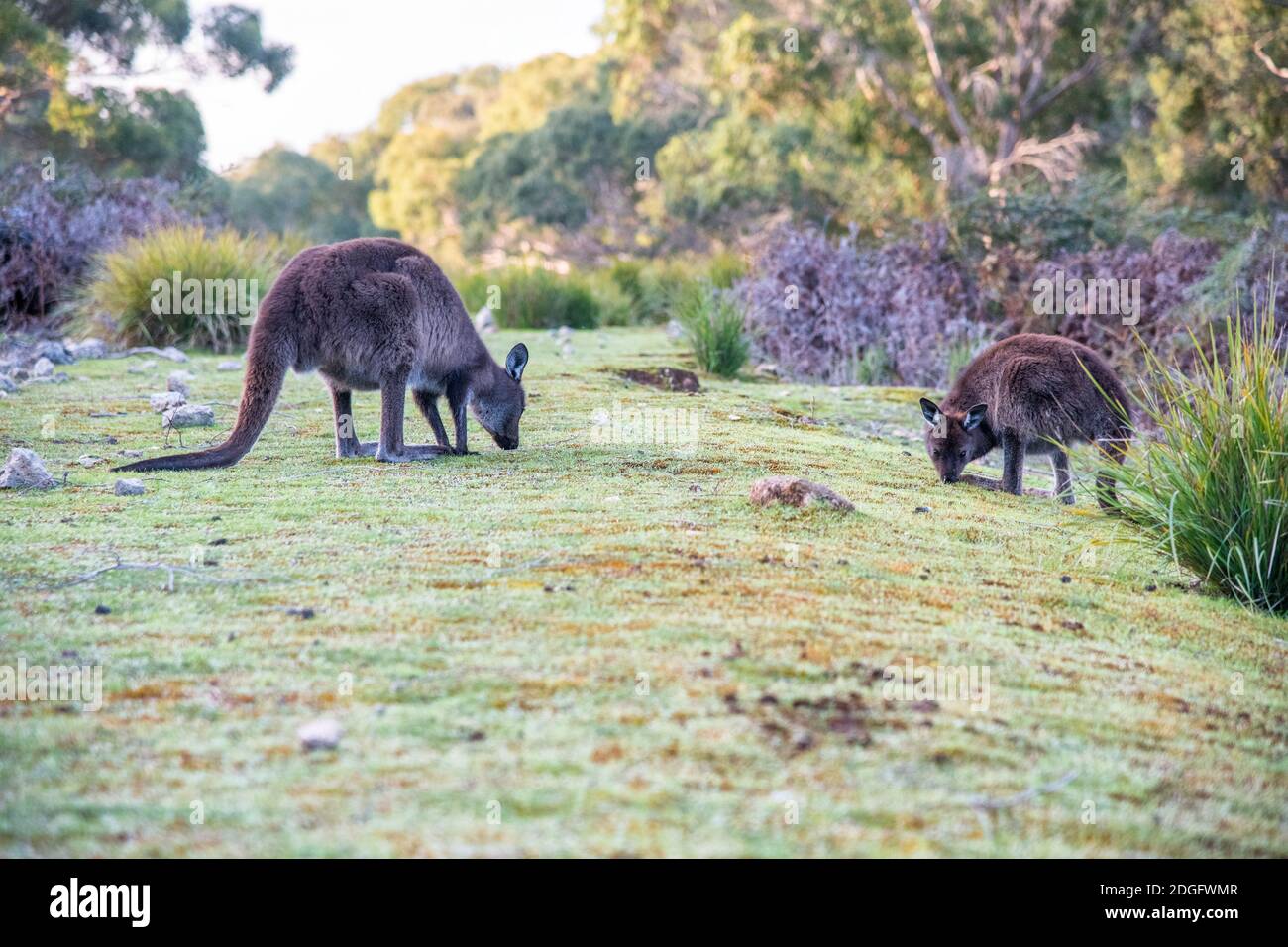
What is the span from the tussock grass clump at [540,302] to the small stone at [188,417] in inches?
320

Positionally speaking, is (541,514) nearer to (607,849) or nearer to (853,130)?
(607,849)

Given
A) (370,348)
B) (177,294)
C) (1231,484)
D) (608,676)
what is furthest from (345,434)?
(177,294)

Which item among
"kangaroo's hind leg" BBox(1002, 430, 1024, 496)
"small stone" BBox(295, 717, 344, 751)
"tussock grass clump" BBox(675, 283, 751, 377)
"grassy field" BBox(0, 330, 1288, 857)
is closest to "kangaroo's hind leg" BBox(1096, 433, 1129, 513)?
"grassy field" BBox(0, 330, 1288, 857)

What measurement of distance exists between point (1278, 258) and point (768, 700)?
1057cm

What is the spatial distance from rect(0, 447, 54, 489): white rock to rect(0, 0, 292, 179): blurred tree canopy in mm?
20850

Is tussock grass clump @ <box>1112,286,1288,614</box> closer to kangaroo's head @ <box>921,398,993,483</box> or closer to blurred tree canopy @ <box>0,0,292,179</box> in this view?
kangaroo's head @ <box>921,398,993,483</box>

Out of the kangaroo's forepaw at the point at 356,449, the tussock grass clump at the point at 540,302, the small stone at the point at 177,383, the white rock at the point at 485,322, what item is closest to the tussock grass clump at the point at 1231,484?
the kangaroo's forepaw at the point at 356,449

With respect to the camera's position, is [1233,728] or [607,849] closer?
[607,849]

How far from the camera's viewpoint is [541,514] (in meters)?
5.13

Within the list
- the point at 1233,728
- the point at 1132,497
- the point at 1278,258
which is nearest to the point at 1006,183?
the point at 1278,258

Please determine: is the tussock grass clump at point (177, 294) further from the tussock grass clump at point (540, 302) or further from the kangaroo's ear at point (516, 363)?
the kangaroo's ear at point (516, 363)

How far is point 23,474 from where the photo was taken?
18.1ft

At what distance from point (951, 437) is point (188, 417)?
14.6 ft
